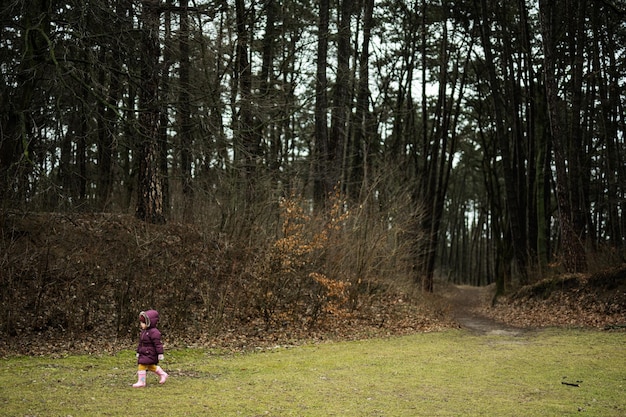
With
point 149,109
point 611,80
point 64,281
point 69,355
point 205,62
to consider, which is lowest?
point 69,355

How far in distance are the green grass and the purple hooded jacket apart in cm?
35

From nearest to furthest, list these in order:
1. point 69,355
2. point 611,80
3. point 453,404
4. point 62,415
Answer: point 62,415 → point 453,404 → point 69,355 → point 611,80

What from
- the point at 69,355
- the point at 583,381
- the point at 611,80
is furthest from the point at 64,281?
the point at 611,80

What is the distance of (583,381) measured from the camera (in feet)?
Answer: 27.5

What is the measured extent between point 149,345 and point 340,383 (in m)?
2.62

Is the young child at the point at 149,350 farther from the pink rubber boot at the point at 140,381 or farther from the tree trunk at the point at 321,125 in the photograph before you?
the tree trunk at the point at 321,125

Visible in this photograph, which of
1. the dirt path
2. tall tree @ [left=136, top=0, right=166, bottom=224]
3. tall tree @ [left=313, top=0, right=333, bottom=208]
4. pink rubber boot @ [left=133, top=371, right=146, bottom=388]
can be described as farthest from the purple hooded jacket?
tall tree @ [left=313, top=0, right=333, bottom=208]

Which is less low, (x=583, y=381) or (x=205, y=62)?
(x=205, y=62)

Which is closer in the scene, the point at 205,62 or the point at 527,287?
the point at 205,62

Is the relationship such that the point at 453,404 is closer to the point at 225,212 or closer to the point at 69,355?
the point at 69,355

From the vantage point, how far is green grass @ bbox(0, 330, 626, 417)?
6672mm

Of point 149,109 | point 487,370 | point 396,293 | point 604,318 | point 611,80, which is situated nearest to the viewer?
point 487,370

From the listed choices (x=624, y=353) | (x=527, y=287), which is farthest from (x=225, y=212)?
(x=527, y=287)

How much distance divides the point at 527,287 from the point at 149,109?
1499 centimetres
